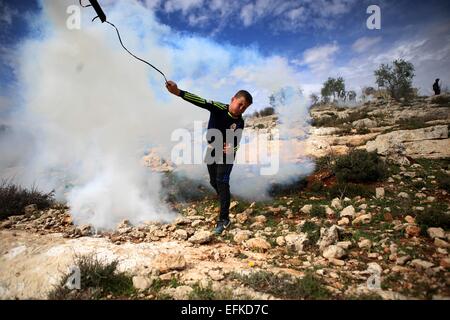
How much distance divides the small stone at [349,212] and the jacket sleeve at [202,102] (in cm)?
225

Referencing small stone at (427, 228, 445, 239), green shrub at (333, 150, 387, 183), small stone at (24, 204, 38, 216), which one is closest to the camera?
small stone at (427, 228, 445, 239)

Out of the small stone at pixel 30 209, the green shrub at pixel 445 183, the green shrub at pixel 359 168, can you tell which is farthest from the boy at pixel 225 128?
the green shrub at pixel 445 183

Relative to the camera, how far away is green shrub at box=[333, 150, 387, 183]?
18.0 ft

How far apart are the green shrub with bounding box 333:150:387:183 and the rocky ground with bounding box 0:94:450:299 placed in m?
0.41

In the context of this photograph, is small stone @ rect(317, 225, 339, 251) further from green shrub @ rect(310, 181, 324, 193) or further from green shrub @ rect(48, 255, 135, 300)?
green shrub @ rect(310, 181, 324, 193)

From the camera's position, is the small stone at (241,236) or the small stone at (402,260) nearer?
the small stone at (402,260)

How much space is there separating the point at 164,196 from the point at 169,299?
132 inches

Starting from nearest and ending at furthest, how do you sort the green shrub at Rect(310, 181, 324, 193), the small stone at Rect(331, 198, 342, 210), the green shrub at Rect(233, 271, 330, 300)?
the green shrub at Rect(233, 271, 330, 300)
the small stone at Rect(331, 198, 342, 210)
the green shrub at Rect(310, 181, 324, 193)

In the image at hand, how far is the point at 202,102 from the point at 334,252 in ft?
7.66

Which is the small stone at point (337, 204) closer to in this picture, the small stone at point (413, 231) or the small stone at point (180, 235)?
the small stone at point (413, 231)

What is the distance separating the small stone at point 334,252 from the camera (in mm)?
2732

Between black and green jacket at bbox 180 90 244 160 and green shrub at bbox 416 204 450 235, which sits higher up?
black and green jacket at bbox 180 90 244 160

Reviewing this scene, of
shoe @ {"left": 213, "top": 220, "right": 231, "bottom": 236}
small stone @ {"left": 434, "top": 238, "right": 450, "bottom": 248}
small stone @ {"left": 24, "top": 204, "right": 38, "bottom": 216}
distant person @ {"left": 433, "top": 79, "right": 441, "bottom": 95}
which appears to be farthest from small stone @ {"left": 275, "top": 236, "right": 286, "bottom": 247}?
distant person @ {"left": 433, "top": 79, "right": 441, "bottom": 95}
